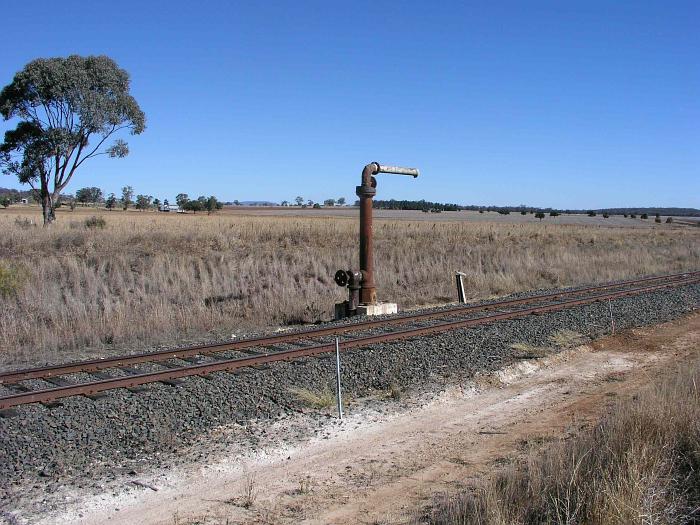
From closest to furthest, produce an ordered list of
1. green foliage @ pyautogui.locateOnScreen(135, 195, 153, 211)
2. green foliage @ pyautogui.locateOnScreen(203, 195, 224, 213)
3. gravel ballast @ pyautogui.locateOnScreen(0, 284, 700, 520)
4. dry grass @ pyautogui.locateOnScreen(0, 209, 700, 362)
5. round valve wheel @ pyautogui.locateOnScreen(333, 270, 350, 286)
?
gravel ballast @ pyautogui.locateOnScreen(0, 284, 700, 520)
dry grass @ pyautogui.locateOnScreen(0, 209, 700, 362)
round valve wheel @ pyautogui.locateOnScreen(333, 270, 350, 286)
green foliage @ pyautogui.locateOnScreen(203, 195, 224, 213)
green foliage @ pyautogui.locateOnScreen(135, 195, 153, 211)

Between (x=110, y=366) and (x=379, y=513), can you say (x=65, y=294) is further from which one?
(x=379, y=513)

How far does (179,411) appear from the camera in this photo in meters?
8.15

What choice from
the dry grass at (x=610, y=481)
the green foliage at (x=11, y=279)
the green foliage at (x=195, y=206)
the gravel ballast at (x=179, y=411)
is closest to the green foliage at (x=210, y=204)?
the green foliage at (x=195, y=206)

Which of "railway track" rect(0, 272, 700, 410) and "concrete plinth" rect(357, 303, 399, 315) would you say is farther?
"concrete plinth" rect(357, 303, 399, 315)

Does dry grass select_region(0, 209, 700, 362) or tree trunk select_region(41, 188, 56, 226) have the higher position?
tree trunk select_region(41, 188, 56, 226)

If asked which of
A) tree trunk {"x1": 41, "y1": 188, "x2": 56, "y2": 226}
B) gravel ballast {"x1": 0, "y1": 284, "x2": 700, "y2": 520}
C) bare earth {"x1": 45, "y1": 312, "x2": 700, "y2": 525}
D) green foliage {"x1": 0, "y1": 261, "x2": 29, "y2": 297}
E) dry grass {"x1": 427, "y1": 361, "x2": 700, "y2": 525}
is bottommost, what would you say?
bare earth {"x1": 45, "y1": 312, "x2": 700, "y2": 525}

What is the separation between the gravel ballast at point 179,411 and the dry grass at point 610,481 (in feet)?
10.2

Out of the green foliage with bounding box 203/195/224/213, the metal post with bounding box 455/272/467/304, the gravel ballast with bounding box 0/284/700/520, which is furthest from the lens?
the green foliage with bounding box 203/195/224/213

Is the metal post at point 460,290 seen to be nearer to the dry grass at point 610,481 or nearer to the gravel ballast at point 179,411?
the gravel ballast at point 179,411

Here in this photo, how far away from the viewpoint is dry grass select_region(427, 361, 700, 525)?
15.7 feet

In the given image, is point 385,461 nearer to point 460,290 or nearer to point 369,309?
point 369,309

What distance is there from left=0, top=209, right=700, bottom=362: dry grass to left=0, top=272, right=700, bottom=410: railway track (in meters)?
2.63

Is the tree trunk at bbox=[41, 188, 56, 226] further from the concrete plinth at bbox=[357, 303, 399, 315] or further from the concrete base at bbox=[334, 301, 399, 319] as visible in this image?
the concrete plinth at bbox=[357, 303, 399, 315]

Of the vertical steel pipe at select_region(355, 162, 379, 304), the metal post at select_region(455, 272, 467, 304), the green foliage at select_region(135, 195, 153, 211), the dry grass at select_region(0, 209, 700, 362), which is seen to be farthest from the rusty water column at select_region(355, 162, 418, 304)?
the green foliage at select_region(135, 195, 153, 211)
